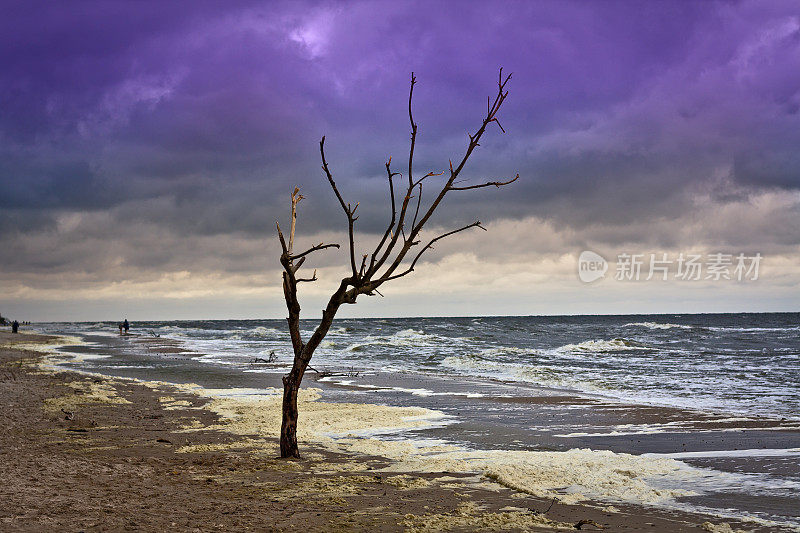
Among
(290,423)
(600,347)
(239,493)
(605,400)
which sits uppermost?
(290,423)

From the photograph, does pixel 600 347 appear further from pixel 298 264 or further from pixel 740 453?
pixel 298 264

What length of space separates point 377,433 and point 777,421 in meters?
8.02

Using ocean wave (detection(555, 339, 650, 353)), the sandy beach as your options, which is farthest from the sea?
ocean wave (detection(555, 339, 650, 353))

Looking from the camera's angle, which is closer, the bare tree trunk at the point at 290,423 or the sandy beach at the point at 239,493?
the sandy beach at the point at 239,493

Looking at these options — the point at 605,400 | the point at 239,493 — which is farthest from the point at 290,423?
the point at 605,400

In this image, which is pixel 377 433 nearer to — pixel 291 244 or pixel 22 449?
pixel 291 244

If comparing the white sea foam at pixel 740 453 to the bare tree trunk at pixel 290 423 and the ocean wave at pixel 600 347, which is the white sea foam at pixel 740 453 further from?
the ocean wave at pixel 600 347

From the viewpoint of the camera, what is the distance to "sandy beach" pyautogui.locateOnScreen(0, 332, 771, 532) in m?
5.40

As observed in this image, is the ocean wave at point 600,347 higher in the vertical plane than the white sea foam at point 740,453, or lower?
lower

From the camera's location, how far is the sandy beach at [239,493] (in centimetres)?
540

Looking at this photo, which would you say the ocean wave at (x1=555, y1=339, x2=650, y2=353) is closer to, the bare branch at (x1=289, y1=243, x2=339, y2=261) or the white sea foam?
the white sea foam

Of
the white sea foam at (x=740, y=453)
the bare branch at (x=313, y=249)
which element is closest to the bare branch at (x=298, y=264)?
the bare branch at (x=313, y=249)

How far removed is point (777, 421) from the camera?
1202 centimetres

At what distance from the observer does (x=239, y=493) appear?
Answer: 6.38 metres
